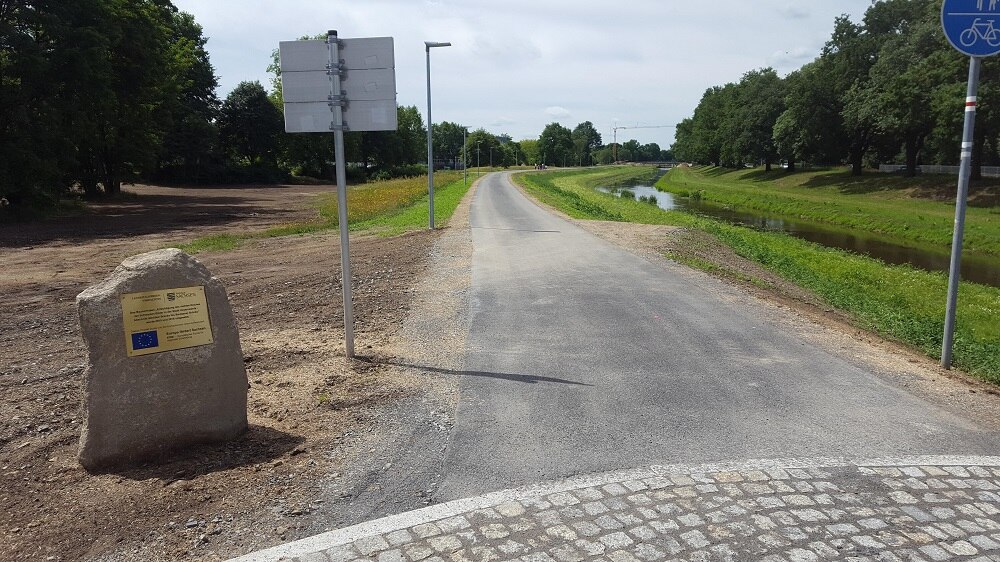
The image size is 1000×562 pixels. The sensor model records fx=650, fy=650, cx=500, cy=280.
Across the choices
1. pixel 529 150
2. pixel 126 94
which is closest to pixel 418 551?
pixel 126 94

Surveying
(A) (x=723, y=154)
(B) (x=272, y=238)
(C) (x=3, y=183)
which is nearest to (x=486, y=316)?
(B) (x=272, y=238)

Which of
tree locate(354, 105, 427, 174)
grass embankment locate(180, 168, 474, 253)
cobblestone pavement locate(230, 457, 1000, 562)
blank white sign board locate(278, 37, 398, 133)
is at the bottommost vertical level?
cobblestone pavement locate(230, 457, 1000, 562)

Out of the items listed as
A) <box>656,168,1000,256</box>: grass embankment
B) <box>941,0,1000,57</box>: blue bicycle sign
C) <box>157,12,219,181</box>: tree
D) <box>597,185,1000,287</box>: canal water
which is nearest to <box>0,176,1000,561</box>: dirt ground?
<box>941,0,1000,57</box>: blue bicycle sign

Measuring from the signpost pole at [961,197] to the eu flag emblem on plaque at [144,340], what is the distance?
6857 mm

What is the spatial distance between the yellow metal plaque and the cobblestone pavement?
181 cm

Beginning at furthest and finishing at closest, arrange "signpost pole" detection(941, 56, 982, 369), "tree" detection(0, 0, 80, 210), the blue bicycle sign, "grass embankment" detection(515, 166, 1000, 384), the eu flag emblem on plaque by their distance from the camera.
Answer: "tree" detection(0, 0, 80, 210) → "grass embankment" detection(515, 166, 1000, 384) → "signpost pole" detection(941, 56, 982, 369) → the blue bicycle sign → the eu flag emblem on plaque

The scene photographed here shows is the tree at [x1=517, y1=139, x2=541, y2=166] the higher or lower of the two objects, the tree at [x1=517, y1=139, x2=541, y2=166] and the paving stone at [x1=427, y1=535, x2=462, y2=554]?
the higher

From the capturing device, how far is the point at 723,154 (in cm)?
8088

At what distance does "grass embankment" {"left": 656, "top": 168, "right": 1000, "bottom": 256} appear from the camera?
27.1 m

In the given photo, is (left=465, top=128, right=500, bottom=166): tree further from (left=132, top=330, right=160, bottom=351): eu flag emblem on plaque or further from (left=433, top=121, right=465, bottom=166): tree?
(left=132, top=330, right=160, bottom=351): eu flag emblem on plaque

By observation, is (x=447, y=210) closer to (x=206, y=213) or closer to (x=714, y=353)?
(x=206, y=213)

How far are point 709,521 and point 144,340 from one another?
377 cm

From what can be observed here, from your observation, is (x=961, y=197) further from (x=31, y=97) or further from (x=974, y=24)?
(x=31, y=97)

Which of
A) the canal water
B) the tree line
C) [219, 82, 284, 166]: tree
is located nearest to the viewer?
the canal water
